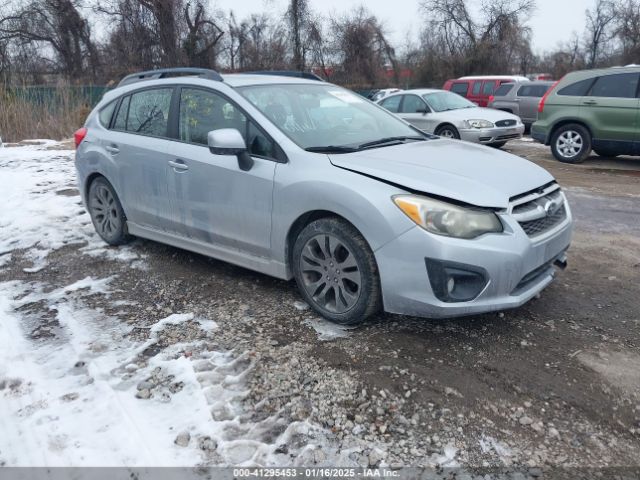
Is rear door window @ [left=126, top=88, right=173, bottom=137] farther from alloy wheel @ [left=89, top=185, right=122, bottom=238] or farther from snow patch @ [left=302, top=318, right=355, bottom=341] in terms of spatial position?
snow patch @ [left=302, top=318, right=355, bottom=341]

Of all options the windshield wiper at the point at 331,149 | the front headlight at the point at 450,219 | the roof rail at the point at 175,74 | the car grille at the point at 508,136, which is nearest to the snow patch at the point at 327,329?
the front headlight at the point at 450,219

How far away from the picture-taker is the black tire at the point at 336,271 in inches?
130

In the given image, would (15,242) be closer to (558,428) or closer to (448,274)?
(448,274)

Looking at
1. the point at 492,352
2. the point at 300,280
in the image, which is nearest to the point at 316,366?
the point at 300,280

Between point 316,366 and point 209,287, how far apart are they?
1.51 m

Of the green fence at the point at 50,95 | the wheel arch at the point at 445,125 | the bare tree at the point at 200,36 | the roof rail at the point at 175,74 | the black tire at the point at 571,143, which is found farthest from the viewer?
the bare tree at the point at 200,36

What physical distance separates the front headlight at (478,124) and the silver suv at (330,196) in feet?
22.6

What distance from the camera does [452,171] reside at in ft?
11.1

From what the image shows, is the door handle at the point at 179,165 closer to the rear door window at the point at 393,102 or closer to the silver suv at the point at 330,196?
the silver suv at the point at 330,196

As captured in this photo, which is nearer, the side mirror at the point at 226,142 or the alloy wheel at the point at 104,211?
the side mirror at the point at 226,142

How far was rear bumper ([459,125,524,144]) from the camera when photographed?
1096cm

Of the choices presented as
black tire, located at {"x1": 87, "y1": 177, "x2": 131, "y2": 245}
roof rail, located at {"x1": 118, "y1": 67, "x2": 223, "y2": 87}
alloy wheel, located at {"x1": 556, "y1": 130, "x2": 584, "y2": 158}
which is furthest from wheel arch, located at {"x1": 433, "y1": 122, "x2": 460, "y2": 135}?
black tire, located at {"x1": 87, "y1": 177, "x2": 131, "y2": 245}

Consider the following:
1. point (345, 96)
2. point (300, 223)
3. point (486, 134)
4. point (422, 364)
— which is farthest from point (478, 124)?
point (422, 364)

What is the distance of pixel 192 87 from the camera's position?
4371mm
